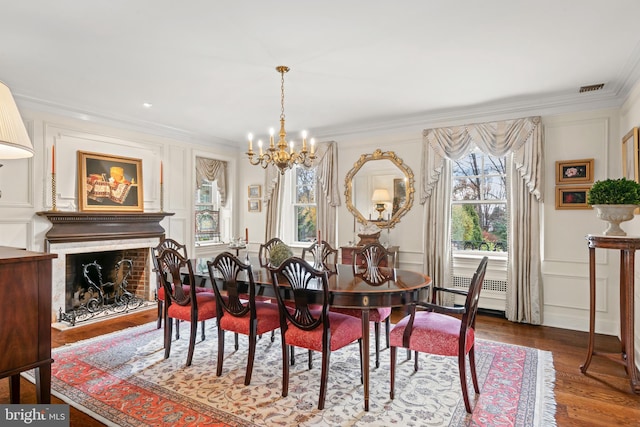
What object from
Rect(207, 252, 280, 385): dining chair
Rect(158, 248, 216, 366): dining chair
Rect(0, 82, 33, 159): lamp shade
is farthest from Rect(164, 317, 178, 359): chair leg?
Rect(0, 82, 33, 159): lamp shade

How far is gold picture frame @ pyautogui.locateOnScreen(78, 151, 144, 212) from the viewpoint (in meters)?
4.70

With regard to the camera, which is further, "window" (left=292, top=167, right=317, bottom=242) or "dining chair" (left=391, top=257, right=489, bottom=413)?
"window" (left=292, top=167, right=317, bottom=242)

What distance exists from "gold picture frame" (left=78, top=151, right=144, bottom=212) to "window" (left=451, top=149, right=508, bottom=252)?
14.0 feet

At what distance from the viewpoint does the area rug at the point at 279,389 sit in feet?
7.75

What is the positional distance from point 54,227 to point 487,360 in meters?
4.75

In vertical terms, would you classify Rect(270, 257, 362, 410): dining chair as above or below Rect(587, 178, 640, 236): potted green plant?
below

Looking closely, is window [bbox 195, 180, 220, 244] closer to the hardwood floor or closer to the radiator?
the hardwood floor

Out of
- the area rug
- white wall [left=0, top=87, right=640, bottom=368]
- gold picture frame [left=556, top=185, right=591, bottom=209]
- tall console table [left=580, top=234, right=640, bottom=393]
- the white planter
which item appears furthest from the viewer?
gold picture frame [left=556, top=185, right=591, bottom=209]

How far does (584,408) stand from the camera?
249cm

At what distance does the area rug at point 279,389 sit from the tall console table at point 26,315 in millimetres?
663

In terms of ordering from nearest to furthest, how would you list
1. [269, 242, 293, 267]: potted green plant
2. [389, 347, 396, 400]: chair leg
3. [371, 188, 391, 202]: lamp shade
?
[389, 347, 396, 400]: chair leg, [269, 242, 293, 267]: potted green plant, [371, 188, 391, 202]: lamp shade

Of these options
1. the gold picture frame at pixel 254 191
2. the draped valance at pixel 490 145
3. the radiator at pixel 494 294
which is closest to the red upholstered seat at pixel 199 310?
the draped valance at pixel 490 145

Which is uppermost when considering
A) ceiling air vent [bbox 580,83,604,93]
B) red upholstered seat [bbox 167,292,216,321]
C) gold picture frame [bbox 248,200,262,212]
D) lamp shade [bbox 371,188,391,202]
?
ceiling air vent [bbox 580,83,604,93]

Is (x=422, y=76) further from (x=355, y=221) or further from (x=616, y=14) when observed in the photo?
(x=355, y=221)
